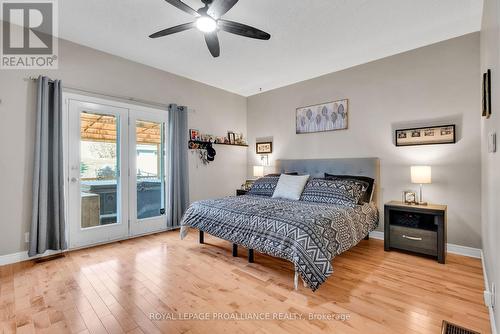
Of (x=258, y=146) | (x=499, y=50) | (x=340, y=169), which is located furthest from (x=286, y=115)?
(x=499, y=50)

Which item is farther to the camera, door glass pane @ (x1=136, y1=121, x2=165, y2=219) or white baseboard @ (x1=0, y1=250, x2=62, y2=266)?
door glass pane @ (x1=136, y1=121, x2=165, y2=219)

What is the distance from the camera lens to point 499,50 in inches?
50.8

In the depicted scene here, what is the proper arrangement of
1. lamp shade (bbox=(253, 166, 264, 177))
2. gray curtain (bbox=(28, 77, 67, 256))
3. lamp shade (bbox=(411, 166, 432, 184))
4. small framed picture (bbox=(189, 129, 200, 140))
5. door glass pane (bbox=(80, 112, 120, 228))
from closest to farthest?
gray curtain (bbox=(28, 77, 67, 256)), lamp shade (bbox=(411, 166, 432, 184)), door glass pane (bbox=(80, 112, 120, 228)), small framed picture (bbox=(189, 129, 200, 140)), lamp shade (bbox=(253, 166, 264, 177))

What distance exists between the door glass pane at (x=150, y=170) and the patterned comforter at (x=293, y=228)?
996 millimetres

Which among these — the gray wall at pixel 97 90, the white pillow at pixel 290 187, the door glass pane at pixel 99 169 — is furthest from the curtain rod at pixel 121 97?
the white pillow at pixel 290 187

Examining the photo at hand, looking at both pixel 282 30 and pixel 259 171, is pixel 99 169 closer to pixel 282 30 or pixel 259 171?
pixel 259 171

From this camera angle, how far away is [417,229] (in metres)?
2.87

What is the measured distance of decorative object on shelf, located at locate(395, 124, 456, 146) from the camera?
3.00 meters

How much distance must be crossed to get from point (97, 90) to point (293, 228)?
10.6ft

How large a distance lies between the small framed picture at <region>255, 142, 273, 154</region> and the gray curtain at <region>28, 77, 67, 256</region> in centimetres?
339

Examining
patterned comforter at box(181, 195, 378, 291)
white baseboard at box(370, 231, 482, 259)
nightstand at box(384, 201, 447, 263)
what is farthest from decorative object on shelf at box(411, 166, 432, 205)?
white baseboard at box(370, 231, 482, 259)

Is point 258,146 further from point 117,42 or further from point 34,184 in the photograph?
point 34,184

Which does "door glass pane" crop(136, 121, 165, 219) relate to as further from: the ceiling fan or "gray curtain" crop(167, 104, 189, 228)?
the ceiling fan

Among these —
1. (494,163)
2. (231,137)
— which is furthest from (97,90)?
(494,163)
